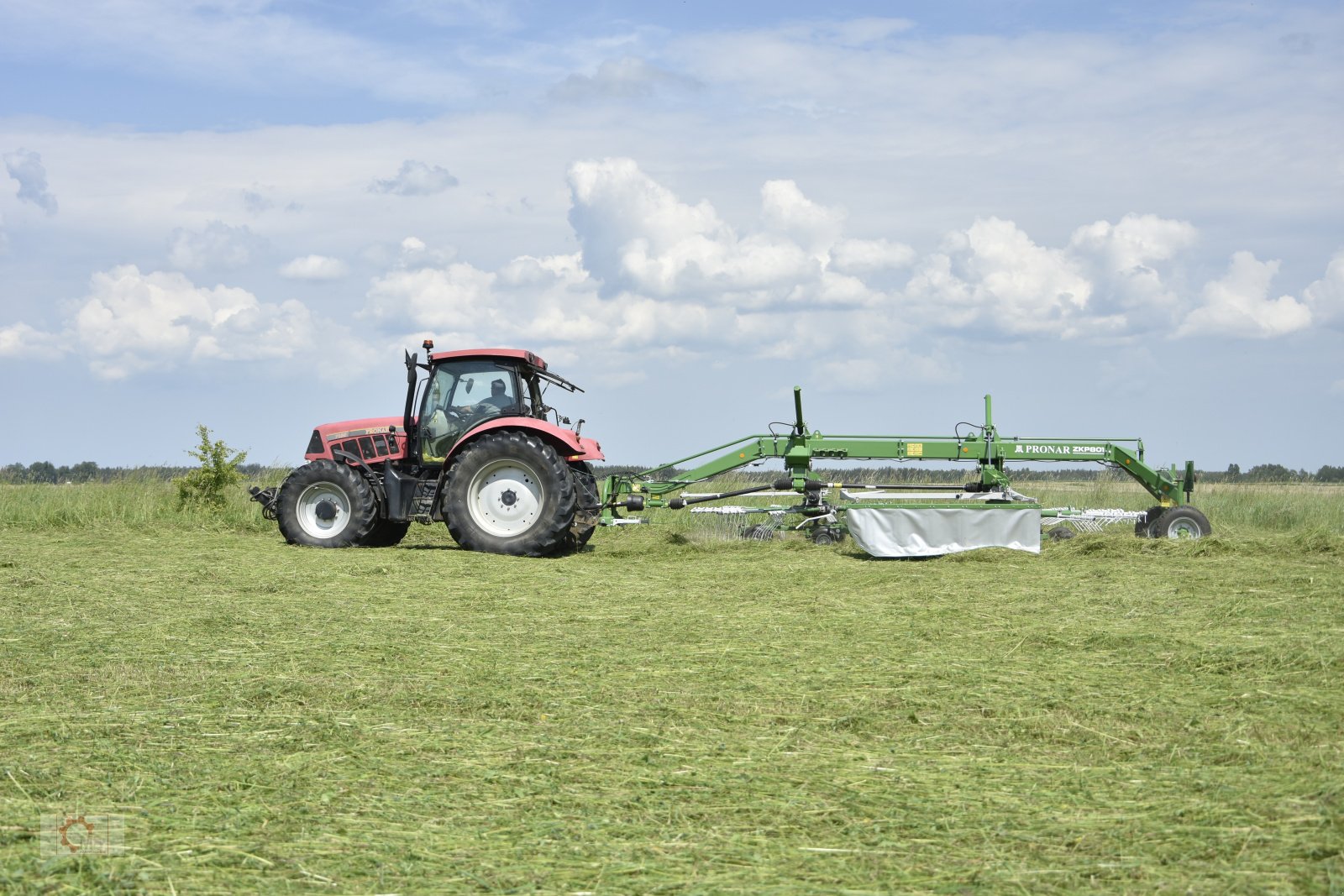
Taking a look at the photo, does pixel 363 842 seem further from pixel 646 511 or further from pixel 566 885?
pixel 646 511

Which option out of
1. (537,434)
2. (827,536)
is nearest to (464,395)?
(537,434)

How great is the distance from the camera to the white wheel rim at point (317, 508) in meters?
11.7

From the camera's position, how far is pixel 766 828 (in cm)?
325

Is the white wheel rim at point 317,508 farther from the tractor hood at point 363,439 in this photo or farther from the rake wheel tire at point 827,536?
the rake wheel tire at point 827,536

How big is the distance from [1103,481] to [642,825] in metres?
18.1

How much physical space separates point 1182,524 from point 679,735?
907 cm

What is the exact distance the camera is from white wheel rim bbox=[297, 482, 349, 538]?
1166 centimetres

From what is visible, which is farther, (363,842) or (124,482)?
(124,482)

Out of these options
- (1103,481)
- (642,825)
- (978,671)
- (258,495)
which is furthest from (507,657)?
(1103,481)

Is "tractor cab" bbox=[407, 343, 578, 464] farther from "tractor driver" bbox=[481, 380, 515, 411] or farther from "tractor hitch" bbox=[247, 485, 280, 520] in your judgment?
"tractor hitch" bbox=[247, 485, 280, 520]

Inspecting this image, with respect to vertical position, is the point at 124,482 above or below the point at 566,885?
above

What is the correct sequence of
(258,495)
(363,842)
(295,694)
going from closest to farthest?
(363,842) → (295,694) → (258,495)

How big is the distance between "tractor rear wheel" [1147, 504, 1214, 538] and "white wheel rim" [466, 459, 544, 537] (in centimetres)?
604

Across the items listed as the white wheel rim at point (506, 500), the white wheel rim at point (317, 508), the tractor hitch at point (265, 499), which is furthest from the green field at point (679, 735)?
the tractor hitch at point (265, 499)
